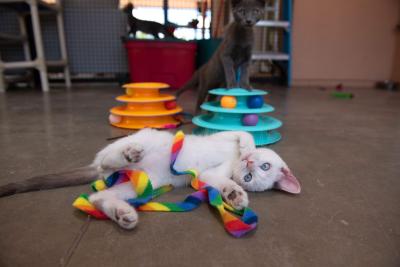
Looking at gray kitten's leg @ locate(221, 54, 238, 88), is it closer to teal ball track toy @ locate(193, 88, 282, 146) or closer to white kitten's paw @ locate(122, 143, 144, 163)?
teal ball track toy @ locate(193, 88, 282, 146)

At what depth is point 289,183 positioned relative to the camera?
91 cm

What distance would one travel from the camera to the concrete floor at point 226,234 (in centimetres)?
61

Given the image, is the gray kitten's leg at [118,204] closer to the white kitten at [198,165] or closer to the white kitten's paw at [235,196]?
the white kitten at [198,165]

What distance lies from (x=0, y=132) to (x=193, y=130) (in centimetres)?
105

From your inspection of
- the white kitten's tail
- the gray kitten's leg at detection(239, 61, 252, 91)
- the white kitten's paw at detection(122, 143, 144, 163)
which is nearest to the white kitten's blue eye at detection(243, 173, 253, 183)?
the white kitten's paw at detection(122, 143, 144, 163)

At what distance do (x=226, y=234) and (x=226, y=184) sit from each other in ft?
0.55

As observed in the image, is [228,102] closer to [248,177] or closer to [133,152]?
[248,177]

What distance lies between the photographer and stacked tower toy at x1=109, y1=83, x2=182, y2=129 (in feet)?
5.59

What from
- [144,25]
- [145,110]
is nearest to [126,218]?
[145,110]

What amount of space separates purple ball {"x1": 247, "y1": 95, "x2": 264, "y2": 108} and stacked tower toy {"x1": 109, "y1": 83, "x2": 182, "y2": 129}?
1.57 ft

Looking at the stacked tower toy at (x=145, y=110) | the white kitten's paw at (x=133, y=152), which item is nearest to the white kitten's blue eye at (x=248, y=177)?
the white kitten's paw at (x=133, y=152)

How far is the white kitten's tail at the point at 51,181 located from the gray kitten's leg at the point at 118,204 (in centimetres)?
20

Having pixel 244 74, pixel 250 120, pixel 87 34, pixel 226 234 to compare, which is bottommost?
pixel 226 234

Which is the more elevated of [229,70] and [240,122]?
[229,70]
